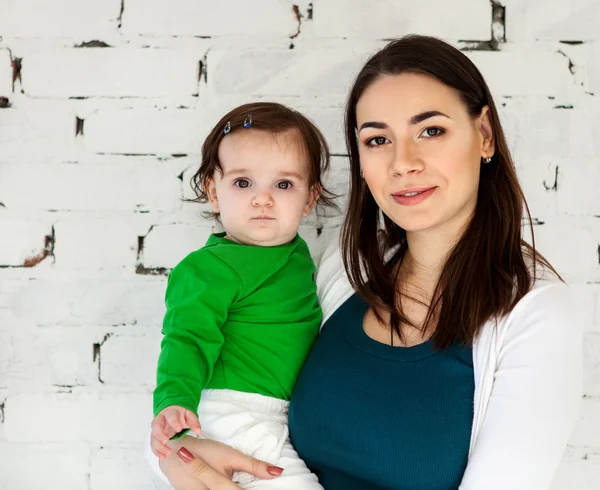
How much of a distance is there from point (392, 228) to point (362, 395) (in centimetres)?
48

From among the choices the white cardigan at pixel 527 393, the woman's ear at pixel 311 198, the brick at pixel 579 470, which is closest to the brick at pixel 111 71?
the woman's ear at pixel 311 198

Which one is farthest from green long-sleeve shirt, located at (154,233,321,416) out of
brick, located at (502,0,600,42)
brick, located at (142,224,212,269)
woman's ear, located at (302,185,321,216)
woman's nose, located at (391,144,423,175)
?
brick, located at (502,0,600,42)

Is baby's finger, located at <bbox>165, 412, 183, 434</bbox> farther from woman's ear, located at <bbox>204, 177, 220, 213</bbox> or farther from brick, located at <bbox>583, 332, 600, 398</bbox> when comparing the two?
brick, located at <bbox>583, 332, 600, 398</bbox>

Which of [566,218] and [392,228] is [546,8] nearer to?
[566,218]

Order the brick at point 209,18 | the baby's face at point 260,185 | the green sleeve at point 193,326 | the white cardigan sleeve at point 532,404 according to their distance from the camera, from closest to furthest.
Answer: the white cardigan sleeve at point 532,404, the green sleeve at point 193,326, the baby's face at point 260,185, the brick at point 209,18

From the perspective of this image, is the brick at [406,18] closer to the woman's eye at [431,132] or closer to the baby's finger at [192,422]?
the woman's eye at [431,132]

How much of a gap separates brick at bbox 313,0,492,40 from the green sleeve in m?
0.69

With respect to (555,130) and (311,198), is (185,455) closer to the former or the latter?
(311,198)

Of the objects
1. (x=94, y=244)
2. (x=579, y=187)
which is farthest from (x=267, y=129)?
(x=579, y=187)

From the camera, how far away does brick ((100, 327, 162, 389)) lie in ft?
5.68

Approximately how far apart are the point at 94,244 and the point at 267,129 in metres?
0.55

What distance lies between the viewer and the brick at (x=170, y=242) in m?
1.73

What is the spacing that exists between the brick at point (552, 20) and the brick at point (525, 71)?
0.13ft

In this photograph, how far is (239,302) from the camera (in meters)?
1.43
